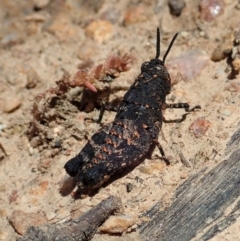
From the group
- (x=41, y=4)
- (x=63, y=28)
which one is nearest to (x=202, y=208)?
(x=63, y=28)

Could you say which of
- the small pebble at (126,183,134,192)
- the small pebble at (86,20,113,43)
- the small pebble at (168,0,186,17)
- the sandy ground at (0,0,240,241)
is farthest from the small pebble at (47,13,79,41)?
the small pebble at (126,183,134,192)

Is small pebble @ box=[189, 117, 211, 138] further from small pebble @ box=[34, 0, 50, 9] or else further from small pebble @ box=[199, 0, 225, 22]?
small pebble @ box=[34, 0, 50, 9]

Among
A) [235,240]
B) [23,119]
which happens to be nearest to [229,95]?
[235,240]

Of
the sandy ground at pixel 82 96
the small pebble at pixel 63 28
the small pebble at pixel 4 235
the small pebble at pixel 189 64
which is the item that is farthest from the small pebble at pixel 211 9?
the small pebble at pixel 4 235

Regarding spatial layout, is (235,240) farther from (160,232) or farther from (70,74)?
(70,74)

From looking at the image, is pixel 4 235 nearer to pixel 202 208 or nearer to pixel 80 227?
pixel 80 227

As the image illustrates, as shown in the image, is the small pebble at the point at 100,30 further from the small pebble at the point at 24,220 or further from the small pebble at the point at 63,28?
the small pebble at the point at 24,220
